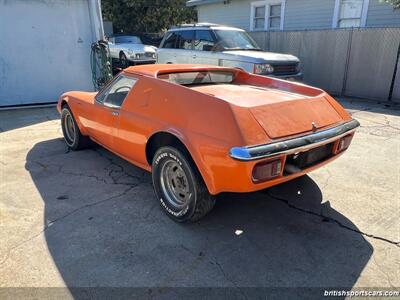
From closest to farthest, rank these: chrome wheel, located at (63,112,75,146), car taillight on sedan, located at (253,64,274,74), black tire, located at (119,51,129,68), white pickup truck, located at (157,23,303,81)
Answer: chrome wheel, located at (63,112,75,146)
car taillight on sedan, located at (253,64,274,74)
white pickup truck, located at (157,23,303,81)
black tire, located at (119,51,129,68)

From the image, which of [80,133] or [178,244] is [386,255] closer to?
Answer: [178,244]

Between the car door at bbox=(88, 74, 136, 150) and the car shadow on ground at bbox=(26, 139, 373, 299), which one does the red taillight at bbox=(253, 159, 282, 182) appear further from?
the car door at bbox=(88, 74, 136, 150)

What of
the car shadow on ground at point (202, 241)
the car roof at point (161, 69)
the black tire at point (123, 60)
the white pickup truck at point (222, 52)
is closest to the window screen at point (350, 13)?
the white pickup truck at point (222, 52)

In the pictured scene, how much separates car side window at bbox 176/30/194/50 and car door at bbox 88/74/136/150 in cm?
599

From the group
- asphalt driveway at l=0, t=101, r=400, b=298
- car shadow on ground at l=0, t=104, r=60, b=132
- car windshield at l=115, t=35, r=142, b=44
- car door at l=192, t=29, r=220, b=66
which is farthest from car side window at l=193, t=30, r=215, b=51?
car windshield at l=115, t=35, r=142, b=44

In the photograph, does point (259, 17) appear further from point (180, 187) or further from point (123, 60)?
point (180, 187)

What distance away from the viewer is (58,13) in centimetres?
886

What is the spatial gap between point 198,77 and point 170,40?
6952 mm

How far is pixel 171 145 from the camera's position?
124 inches

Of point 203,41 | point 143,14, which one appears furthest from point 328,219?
point 143,14

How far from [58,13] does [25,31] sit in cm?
100

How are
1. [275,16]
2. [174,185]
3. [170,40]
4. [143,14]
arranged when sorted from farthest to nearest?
[143,14], [275,16], [170,40], [174,185]

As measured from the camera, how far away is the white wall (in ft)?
27.7

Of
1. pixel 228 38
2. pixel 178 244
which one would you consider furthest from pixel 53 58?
pixel 178 244
